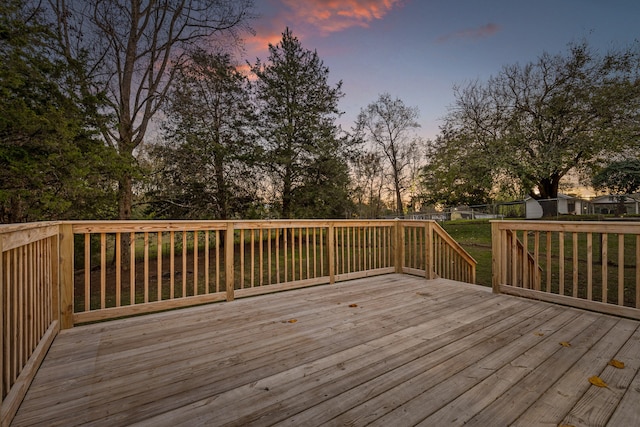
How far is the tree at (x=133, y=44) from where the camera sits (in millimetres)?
7430

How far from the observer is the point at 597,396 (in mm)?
1542

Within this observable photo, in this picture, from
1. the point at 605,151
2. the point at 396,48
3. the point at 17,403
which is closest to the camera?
the point at 17,403

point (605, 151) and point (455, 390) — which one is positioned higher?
point (605, 151)

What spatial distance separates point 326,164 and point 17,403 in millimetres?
9386

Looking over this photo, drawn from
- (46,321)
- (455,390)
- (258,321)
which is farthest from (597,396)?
(46,321)

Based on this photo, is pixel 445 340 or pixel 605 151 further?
pixel 605 151

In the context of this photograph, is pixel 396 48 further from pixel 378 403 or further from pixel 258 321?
pixel 378 403

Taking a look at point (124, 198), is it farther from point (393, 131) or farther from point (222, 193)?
point (393, 131)

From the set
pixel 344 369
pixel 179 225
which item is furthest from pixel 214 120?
pixel 344 369

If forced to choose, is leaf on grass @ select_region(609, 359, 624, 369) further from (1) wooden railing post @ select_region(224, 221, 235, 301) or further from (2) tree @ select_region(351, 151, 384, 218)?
(2) tree @ select_region(351, 151, 384, 218)

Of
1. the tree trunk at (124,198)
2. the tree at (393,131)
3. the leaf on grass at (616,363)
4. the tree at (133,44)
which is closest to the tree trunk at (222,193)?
the tree at (133,44)

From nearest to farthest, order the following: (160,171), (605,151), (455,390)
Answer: (455,390), (160,171), (605,151)

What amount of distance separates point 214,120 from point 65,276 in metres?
8.14

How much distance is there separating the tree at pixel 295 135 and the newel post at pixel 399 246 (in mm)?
5404
